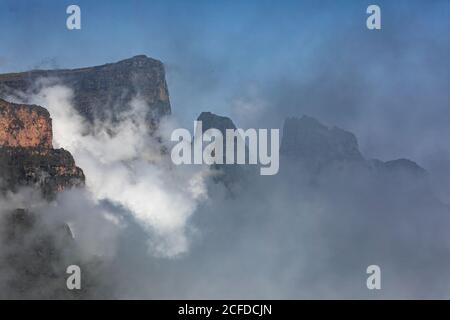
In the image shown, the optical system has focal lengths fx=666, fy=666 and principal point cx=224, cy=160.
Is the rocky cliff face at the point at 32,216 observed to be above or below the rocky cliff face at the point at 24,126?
below

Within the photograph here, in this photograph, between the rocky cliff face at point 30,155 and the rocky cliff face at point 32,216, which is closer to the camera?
the rocky cliff face at point 32,216

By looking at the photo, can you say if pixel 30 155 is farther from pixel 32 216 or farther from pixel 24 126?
pixel 32 216

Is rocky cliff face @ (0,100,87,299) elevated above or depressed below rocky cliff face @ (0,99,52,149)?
below

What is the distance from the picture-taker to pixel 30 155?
137m

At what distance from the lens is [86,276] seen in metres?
126

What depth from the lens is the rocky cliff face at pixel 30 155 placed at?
132500 mm

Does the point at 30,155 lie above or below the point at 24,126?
below

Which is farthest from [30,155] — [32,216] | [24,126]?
[32,216]

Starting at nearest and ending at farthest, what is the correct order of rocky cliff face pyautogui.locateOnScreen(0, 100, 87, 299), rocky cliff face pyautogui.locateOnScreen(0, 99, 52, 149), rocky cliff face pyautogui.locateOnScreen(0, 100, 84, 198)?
rocky cliff face pyautogui.locateOnScreen(0, 100, 87, 299)
rocky cliff face pyautogui.locateOnScreen(0, 100, 84, 198)
rocky cliff face pyautogui.locateOnScreen(0, 99, 52, 149)

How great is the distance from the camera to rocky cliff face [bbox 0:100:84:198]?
13250 cm

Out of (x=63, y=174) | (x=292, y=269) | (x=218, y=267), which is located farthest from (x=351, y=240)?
(x=63, y=174)

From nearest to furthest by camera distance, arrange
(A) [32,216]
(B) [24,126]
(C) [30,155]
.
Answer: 1. (A) [32,216]
2. (C) [30,155]
3. (B) [24,126]
